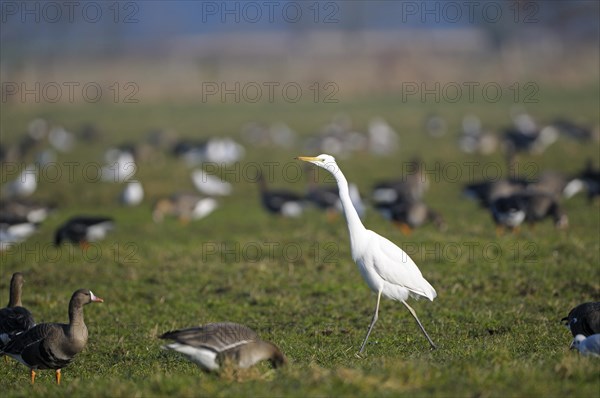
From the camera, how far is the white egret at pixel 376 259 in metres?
10.1

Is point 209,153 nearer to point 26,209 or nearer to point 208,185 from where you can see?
point 208,185

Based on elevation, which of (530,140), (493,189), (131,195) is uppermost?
(493,189)

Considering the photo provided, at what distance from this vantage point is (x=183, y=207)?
→ 23109 millimetres

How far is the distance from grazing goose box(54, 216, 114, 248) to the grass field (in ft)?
Answer: 1.39

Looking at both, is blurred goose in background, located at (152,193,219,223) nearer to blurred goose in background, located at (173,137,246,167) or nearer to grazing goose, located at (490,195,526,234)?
blurred goose in background, located at (173,137,246,167)

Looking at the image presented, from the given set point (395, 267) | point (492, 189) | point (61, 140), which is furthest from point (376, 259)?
point (61, 140)

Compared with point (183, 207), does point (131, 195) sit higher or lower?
lower

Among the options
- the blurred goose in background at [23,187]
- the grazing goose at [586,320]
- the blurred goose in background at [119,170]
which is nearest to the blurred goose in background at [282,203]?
the blurred goose in background at [119,170]

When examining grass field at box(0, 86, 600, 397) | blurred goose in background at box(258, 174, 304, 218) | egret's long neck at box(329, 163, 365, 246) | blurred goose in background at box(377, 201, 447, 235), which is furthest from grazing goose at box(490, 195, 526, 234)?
egret's long neck at box(329, 163, 365, 246)

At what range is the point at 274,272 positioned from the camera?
1422 cm

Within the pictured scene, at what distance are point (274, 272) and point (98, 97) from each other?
195ft

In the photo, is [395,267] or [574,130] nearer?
[395,267]

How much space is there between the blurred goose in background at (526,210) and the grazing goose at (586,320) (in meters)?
8.34

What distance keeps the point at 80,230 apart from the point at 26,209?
134 inches
